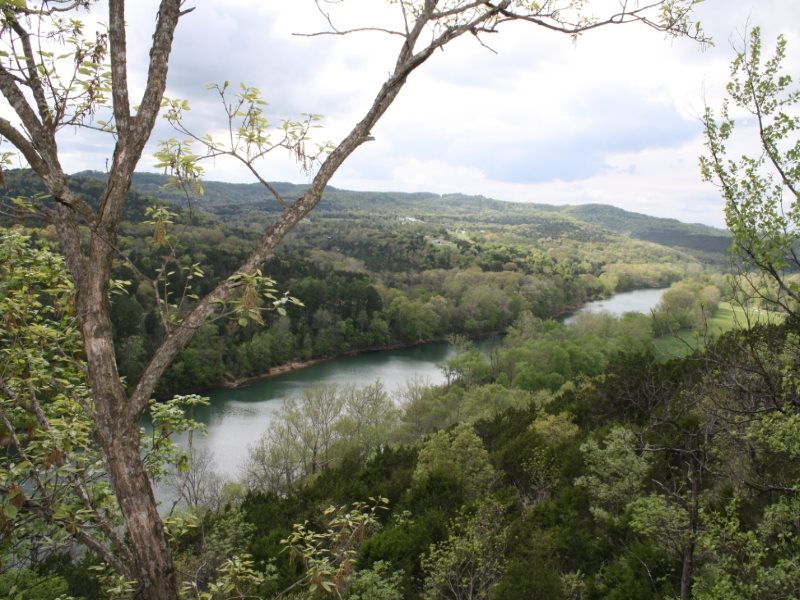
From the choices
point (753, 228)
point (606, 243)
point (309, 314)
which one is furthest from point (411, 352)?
point (606, 243)

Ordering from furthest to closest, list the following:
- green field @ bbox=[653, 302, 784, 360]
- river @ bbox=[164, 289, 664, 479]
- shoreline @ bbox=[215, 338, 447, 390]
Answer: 1. shoreline @ bbox=[215, 338, 447, 390]
2. river @ bbox=[164, 289, 664, 479]
3. green field @ bbox=[653, 302, 784, 360]

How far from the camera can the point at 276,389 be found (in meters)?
38.4

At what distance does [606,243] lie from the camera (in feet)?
449

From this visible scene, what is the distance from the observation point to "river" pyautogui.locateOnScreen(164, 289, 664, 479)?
26672mm

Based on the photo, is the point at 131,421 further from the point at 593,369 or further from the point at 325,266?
the point at 325,266

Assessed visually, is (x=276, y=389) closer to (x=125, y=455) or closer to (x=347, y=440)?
(x=347, y=440)

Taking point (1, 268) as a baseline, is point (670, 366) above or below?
below

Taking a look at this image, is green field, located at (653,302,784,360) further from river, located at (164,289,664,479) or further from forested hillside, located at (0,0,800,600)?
river, located at (164,289,664,479)

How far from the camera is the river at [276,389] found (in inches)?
1050

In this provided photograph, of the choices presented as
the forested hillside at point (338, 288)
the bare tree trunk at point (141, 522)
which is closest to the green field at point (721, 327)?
the bare tree trunk at point (141, 522)

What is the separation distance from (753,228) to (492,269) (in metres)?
76.9

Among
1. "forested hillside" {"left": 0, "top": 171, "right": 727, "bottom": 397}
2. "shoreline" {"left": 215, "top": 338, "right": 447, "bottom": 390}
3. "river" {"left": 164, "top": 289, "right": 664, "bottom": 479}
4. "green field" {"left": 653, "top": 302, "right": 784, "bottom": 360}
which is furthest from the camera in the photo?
"shoreline" {"left": 215, "top": 338, "right": 447, "bottom": 390}

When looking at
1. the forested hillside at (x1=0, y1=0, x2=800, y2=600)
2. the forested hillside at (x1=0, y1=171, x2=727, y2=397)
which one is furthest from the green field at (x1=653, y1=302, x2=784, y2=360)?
the forested hillside at (x1=0, y1=171, x2=727, y2=397)

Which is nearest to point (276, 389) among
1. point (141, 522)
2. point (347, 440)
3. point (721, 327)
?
point (347, 440)
